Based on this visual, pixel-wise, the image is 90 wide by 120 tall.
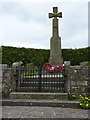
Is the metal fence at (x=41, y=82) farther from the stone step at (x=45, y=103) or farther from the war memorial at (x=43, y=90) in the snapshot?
the stone step at (x=45, y=103)

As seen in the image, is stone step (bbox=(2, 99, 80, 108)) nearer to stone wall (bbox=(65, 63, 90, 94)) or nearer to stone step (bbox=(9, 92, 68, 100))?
stone step (bbox=(9, 92, 68, 100))

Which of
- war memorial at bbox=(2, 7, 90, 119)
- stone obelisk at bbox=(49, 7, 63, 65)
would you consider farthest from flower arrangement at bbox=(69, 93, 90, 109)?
stone obelisk at bbox=(49, 7, 63, 65)

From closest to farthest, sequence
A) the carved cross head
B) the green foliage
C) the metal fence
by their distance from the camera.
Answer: the metal fence < the carved cross head < the green foliage

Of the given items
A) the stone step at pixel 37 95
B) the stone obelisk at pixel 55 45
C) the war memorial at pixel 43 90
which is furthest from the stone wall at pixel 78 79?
the stone obelisk at pixel 55 45

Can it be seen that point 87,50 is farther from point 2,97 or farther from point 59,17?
point 2,97

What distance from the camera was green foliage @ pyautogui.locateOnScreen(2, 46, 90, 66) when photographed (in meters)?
14.1

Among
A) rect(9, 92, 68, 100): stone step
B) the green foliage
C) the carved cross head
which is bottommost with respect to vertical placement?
rect(9, 92, 68, 100): stone step

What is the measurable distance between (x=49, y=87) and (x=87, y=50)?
9.83m

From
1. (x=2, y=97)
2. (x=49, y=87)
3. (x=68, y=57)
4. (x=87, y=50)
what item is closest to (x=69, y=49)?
(x=68, y=57)

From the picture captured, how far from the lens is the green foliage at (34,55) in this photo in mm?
14133

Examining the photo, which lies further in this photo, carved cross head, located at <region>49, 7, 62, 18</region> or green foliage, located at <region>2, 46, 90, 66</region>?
green foliage, located at <region>2, 46, 90, 66</region>

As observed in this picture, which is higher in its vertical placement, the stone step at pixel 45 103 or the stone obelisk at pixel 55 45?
the stone obelisk at pixel 55 45

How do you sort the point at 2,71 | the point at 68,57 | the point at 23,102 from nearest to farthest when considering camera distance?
the point at 23,102, the point at 2,71, the point at 68,57

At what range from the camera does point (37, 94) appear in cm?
591
